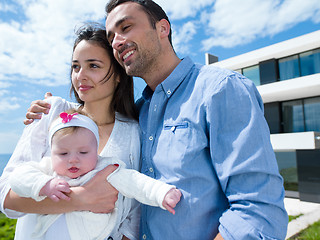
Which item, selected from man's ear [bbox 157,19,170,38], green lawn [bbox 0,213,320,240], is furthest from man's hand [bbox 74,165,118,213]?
green lawn [bbox 0,213,320,240]

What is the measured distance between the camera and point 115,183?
1.97 metres

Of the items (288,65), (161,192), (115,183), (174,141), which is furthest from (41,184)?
(288,65)

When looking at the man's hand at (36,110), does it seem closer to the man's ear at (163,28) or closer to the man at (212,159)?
the man at (212,159)

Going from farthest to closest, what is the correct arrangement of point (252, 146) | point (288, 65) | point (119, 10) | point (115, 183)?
point (288, 65)
point (119, 10)
point (115, 183)
point (252, 146)

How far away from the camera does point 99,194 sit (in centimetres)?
191

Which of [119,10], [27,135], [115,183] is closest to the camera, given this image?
[115,183]

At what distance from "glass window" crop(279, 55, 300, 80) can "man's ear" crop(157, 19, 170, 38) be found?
16778 millimetres

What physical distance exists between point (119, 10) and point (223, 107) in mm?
1361

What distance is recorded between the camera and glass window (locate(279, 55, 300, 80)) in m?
17.0

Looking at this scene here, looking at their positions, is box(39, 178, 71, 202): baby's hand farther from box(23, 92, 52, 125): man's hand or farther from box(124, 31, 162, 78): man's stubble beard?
box(124, 31, 162, 78): man's stubble beard

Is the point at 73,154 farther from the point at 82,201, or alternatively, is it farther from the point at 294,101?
the point at 294,101

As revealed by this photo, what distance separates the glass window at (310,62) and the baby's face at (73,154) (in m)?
17.4

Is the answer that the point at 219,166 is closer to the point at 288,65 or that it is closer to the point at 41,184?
the point at 41,184

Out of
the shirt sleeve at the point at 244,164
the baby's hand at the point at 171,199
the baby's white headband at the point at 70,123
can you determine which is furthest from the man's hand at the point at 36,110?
the shirt sleeve at the point at 244,164
